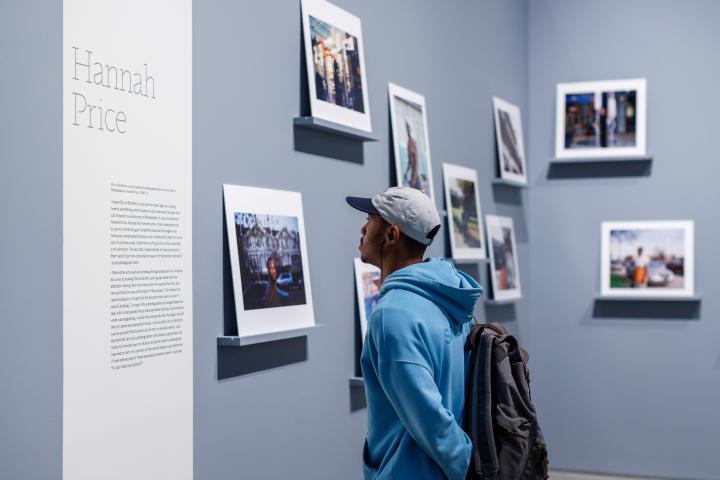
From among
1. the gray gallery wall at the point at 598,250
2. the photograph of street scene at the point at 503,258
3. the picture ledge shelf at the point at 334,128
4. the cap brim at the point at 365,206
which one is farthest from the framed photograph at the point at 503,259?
the cap brim at the point at 365,206

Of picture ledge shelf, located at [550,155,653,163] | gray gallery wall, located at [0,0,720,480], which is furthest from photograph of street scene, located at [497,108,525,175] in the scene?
picture ledge shelf, located at [550,155,653,163]

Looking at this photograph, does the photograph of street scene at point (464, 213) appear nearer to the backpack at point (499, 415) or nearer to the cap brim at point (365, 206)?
the cap brim at point (365, 206)

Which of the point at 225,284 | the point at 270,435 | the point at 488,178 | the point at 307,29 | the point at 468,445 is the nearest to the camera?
the point at 468,445

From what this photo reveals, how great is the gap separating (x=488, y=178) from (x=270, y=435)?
9.03 feet

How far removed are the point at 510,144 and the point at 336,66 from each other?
7.85 feet

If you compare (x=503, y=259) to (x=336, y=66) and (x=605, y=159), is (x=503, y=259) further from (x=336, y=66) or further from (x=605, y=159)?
(x=336, y=66)

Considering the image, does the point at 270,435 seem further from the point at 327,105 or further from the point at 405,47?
the point at 405,47

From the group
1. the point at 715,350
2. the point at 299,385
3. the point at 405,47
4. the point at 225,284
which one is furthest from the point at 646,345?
the point at 225,284

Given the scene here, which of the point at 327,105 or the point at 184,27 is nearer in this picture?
the point at 184,27

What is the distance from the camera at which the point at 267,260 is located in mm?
3113

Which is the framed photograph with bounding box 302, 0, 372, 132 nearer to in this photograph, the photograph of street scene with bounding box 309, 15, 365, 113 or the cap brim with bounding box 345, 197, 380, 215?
the photograph of street scene with bounding box 309, 15, 365, 113

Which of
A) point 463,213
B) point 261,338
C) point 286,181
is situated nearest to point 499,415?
point 261,338

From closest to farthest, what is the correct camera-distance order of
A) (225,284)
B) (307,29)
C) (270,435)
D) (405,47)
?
1. (225,284)
2. (270,435)
3. (307,29)
4. (405,47)

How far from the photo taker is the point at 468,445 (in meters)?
2.34
